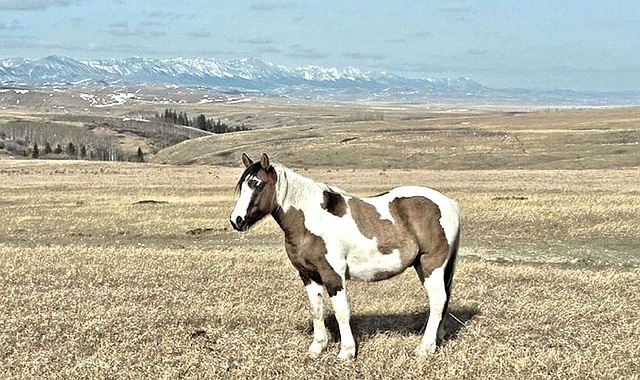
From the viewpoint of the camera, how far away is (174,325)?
12297 mm

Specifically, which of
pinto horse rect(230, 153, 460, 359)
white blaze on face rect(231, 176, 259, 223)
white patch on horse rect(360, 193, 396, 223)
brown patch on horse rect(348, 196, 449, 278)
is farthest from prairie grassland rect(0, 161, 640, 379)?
white blaze on face rect(231, 176, 259, 223)

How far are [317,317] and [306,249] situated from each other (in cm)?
109

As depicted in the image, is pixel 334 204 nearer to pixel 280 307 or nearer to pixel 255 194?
pixel 255 194

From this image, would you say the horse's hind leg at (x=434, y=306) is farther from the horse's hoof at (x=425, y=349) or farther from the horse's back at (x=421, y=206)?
the horse's back at (x=421, y=206)

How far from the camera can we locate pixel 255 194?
32.5 ft

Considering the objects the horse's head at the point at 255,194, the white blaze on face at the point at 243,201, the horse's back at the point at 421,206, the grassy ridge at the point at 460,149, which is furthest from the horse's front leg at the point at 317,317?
the grassy ridge at the point at 460,149

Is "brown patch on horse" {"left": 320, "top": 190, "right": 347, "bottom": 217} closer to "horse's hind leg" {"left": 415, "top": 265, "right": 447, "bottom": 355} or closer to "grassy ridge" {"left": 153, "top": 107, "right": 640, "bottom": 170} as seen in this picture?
"horse's hind leg" {"left": 415, "top": 265, "right": 447, "bottom": 355}

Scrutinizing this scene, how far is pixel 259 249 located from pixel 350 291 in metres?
9.64

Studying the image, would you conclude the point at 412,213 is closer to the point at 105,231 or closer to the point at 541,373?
the point at 541,373

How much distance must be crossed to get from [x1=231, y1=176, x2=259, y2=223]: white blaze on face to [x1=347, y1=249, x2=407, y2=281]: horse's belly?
5.30ft

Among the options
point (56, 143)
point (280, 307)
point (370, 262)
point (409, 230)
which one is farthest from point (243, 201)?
point (56, 143)

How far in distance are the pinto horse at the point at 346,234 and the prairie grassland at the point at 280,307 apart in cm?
90

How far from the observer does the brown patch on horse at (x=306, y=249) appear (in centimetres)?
1020

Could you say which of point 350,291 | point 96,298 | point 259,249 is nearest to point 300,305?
point 350,291
